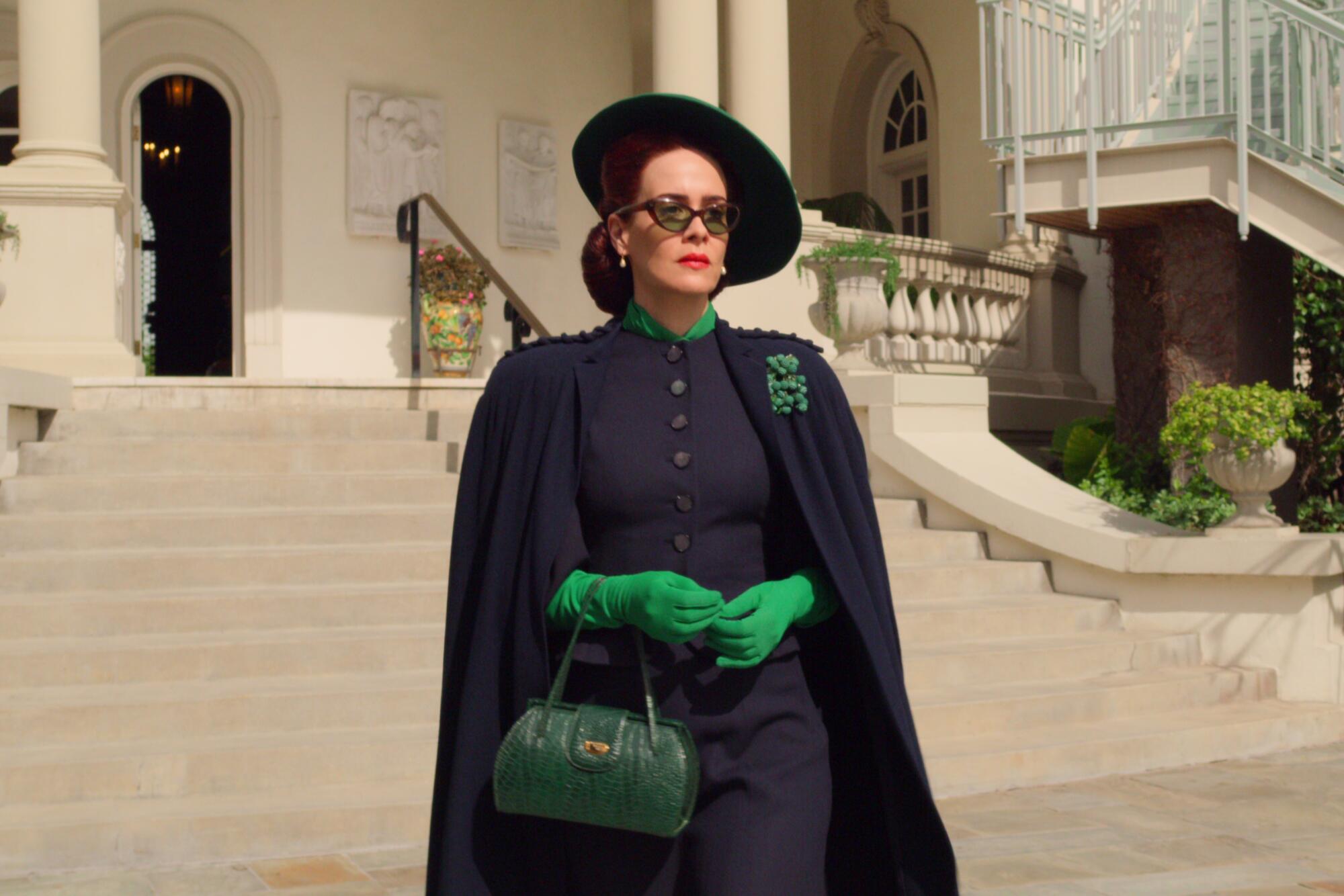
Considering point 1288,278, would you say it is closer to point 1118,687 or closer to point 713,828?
point 1118,687

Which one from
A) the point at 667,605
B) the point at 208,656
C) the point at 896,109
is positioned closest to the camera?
the point at 667,605

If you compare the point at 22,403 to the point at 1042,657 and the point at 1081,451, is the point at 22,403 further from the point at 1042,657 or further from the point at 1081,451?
the point at 1081,451

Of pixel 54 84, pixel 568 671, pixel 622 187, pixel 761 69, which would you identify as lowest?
pixel 568 671

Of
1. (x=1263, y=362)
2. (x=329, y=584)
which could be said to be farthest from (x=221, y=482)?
(x=1263, y=362)

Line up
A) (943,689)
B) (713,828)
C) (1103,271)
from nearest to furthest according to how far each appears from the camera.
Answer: (713,828), (943,689), (1103,271)

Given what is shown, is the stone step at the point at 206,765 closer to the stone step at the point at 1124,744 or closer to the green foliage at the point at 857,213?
the stone step at the point at 1124,744

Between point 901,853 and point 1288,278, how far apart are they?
28.2 ft

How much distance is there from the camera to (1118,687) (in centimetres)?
A: 691

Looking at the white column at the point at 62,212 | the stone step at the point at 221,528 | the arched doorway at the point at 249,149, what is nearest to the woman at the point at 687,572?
the stone step at the point at 221,528

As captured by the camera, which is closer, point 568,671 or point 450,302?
point 568,671

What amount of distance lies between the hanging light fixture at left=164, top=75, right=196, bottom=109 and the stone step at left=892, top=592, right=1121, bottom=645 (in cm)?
850

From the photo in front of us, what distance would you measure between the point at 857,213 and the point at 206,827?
10.9 metres

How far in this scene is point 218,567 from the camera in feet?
22.6

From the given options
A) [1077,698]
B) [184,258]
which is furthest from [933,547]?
[184,258]
